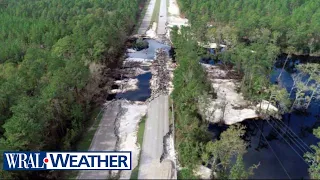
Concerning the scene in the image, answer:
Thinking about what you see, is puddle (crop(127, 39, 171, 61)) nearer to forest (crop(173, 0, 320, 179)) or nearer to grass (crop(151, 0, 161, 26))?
forest (crop(173, 0, 320, 179))

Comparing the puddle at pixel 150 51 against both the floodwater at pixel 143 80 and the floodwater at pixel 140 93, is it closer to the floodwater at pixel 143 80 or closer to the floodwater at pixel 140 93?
the floodwater at pixel 143 80

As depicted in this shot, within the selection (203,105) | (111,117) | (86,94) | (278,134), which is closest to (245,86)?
(278,134)

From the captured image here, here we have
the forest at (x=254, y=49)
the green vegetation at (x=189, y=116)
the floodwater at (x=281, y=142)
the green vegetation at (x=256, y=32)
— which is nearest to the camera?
the green vegetation at (x=189, y=116)

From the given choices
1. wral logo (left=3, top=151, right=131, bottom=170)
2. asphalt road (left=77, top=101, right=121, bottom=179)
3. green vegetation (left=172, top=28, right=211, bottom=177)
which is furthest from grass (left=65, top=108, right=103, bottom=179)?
green vegetation (left=172, top=28, right=211, bottom=177)

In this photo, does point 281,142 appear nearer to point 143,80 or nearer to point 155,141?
point 155,141

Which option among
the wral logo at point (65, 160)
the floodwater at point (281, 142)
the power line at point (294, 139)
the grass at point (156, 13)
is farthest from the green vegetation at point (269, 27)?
the wral logo at point (65, 160)
